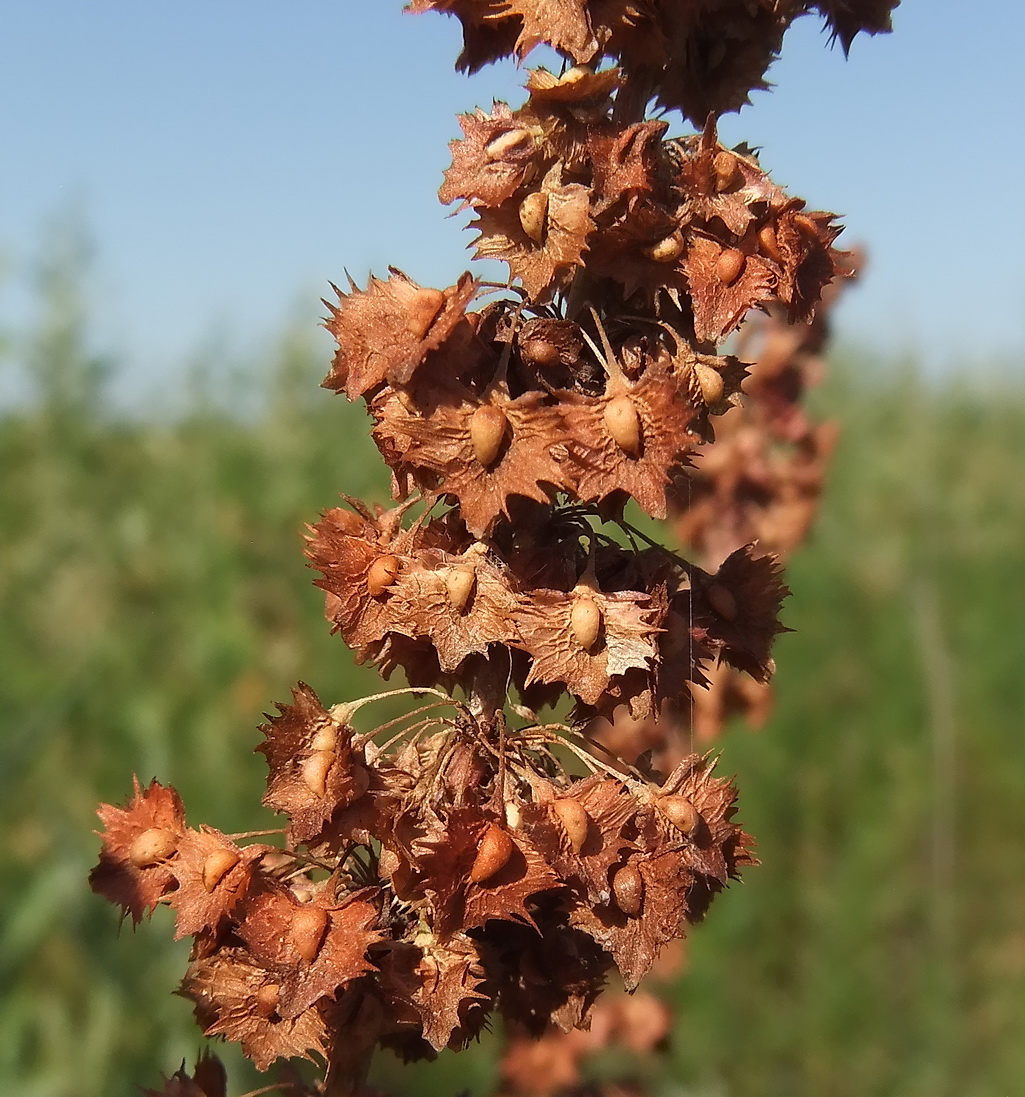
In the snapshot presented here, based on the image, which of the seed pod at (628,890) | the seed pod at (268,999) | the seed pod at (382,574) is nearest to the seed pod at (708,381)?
the seed pod at (382,574)

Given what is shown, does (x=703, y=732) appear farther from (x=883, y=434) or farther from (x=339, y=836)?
(x=883, y=434)

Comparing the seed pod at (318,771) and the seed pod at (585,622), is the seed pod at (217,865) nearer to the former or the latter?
the seed pod at (318,771)

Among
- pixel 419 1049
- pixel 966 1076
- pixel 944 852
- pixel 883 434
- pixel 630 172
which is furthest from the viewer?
pixel 883 434

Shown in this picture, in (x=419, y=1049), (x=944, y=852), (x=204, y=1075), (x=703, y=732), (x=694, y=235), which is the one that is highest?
(x=944, y=852)

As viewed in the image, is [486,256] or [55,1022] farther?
[55,1022]

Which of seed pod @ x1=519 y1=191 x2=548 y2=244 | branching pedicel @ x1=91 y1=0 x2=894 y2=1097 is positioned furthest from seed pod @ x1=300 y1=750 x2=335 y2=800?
seed pod @ x1=519 y1=191 x2=548 y2=244

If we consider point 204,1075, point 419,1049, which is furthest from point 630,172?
point 204,1075
